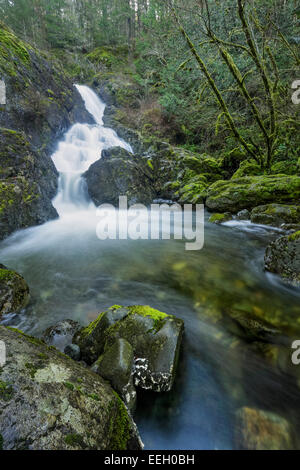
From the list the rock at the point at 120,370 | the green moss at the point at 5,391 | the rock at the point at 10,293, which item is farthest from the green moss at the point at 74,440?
the rock at the point at 10,293

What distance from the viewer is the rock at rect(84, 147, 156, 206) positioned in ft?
31.5

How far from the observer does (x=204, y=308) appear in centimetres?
318

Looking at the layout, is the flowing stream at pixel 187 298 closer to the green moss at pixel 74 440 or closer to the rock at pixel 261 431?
the rock at pixel 261 431

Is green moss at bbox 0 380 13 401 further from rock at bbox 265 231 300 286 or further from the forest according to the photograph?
rock at bbox 265 231 300 286

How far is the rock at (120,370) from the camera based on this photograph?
174cm

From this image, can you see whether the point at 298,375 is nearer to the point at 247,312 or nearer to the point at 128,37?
the point at 247,312

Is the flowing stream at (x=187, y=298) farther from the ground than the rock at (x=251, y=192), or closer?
closer

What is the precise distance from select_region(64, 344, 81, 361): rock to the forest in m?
0.01

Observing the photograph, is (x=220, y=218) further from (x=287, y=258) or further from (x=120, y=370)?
(x=120, y=370)

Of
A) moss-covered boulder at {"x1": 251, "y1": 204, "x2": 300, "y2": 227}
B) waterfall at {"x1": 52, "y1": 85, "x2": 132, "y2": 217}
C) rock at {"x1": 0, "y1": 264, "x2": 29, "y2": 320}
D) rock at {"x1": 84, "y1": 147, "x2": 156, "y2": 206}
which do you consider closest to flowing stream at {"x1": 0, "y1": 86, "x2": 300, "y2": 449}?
rock at {"x1": 0, "y1": 264, "x2": 29, "y2": 320}

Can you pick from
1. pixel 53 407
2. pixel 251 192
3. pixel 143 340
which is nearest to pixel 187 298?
pixel 143 340

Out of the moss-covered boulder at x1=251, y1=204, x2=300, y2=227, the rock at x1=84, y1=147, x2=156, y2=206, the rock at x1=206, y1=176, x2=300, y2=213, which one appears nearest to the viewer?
the moss-covered boulder at x1=251, y1=204, x2=300, y2=227

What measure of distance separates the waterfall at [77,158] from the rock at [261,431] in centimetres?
799
